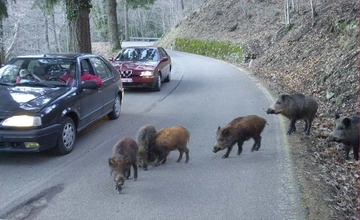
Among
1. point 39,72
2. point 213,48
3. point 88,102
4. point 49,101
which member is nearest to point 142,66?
point 88,102

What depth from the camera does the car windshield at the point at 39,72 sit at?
8.29m

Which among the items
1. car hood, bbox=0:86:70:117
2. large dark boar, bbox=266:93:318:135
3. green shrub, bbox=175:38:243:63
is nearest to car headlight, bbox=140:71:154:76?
large dark boar, bbox=266:93:318:135

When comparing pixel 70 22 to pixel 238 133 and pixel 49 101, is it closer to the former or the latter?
pixel 49 101

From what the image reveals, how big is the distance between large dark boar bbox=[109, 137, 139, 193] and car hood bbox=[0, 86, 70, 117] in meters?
1.83

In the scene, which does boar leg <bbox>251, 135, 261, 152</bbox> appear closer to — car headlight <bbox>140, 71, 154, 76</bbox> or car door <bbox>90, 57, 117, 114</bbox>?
car door <bbox>90, 57, 117, 114</bbox>

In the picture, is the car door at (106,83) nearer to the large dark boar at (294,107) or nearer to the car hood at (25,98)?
the car hood at (25,98)

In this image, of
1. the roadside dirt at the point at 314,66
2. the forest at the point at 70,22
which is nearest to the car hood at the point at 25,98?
the roadside dirt at the point at 314,66

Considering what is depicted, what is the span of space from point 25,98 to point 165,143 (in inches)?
108

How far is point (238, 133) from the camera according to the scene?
7629mm

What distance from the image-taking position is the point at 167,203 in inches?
223

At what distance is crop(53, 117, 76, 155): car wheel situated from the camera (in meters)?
7.40

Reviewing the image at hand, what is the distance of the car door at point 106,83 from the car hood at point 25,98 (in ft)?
5.56

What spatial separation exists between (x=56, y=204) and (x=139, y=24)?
272ft

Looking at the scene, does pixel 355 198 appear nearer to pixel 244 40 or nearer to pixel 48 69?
pixel 48 69
